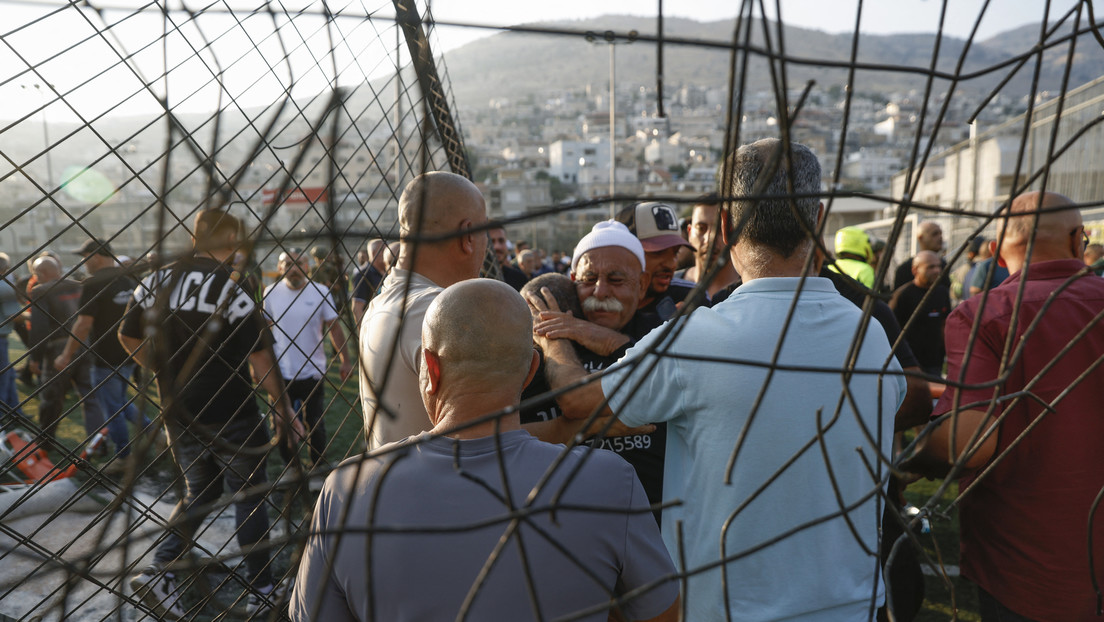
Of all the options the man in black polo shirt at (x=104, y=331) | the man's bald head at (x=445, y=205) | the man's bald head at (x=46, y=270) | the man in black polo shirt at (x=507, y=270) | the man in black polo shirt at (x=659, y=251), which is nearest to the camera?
the man's bald head at (x=445, y=205)

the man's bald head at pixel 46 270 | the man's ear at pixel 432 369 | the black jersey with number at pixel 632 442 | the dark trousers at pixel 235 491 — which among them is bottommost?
the dark trousers at pixel 235 491

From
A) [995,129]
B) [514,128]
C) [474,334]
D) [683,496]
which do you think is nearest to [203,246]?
[474,334]

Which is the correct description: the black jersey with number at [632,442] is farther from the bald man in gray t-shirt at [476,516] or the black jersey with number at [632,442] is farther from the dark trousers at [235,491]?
the dark trousers at [235,491]

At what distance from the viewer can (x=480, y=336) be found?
125cm

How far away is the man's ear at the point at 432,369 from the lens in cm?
128

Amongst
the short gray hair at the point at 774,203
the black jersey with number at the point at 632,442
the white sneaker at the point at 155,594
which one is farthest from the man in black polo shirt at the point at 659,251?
the white sneaker at the point at 155,594

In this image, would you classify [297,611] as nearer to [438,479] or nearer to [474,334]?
[438,479]

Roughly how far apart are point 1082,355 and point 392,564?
171 centimetres

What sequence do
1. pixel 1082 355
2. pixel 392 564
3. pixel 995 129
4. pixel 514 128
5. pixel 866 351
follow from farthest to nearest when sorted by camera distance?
pixel 514 128
pixel 995 129
pixel 1082 355
pixel 866 351
pixel 392 564

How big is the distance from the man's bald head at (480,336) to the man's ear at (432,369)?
0.01 m

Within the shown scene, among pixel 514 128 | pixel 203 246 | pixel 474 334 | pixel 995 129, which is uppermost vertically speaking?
pixel 203 246

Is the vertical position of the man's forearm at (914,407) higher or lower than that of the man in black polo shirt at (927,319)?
higher

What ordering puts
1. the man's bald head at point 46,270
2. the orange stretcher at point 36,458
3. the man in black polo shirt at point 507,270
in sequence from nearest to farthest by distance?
the orange stretcher at point 36,458
the man in black polo shirt at point 507,270
the man's bald head at point 46,270

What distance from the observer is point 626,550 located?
1.27 m
